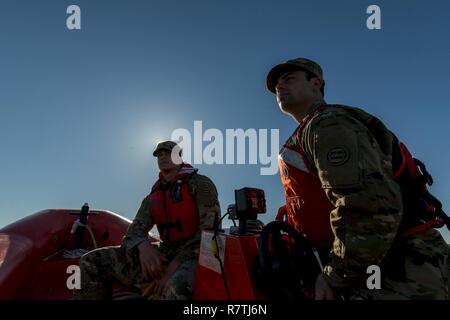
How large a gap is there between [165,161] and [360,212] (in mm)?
3029

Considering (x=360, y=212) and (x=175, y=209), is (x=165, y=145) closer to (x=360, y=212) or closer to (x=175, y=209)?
(x=175, y=209)

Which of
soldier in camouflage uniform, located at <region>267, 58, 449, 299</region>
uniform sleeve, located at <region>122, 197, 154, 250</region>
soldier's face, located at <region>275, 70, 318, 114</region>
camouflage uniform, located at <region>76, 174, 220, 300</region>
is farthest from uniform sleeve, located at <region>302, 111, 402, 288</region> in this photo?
uniform sleeve, located at <region>122, 197, 154, 250</region>

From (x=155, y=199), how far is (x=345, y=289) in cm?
289

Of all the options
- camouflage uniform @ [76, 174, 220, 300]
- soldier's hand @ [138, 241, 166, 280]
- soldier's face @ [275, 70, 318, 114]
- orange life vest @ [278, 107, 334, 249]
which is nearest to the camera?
orange life vest @ [278, 107, 334, 249]

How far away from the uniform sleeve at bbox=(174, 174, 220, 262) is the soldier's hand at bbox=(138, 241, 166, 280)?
0.20 metres

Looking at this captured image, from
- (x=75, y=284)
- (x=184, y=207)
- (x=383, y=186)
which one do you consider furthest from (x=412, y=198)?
(x=75, y=284)

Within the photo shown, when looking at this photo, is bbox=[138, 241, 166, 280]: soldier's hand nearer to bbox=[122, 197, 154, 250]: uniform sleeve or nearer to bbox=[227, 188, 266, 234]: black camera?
bbox=[122, 197, 154, 250]: uniform sleeve

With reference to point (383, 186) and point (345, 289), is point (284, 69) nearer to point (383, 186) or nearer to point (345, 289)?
point (383, 186)

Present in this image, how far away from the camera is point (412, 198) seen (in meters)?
1.66

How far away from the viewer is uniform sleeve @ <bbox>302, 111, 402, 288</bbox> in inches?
55.5

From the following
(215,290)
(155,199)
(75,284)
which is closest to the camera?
(215,290)

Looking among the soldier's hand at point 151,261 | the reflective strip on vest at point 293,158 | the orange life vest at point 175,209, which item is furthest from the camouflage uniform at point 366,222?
the orange life vest at point 175,209

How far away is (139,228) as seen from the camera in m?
3.98
